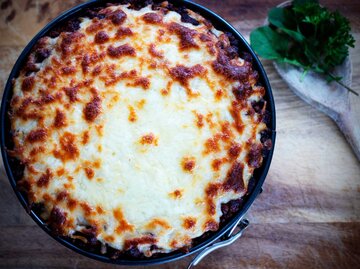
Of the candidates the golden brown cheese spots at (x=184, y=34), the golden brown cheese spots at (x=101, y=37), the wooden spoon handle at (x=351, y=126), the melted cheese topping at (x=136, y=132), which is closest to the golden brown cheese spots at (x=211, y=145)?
the melted cheese topping at (x=136, y=132)

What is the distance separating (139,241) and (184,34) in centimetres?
93

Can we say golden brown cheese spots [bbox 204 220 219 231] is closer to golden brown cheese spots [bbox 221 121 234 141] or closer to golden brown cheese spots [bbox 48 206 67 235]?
golden brown cheese spots [bbox 221 121 234 141]

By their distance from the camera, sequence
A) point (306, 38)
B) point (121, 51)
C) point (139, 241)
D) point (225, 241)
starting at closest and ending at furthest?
1. point (139, 241)
2. point (121, 51)
3. point (225, 241)
4. point (306, 38)

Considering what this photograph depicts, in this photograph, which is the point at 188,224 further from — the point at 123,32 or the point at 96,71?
the point at 123,32

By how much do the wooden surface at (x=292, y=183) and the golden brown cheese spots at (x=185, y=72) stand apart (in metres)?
0.71

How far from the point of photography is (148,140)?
1.98 metres

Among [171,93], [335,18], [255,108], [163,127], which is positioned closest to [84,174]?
[163,127]

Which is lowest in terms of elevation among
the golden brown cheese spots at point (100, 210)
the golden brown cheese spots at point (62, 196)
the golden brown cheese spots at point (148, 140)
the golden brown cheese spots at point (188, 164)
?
the golden brown cheese spots at point (100, 210)

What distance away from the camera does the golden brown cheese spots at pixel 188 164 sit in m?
1.96

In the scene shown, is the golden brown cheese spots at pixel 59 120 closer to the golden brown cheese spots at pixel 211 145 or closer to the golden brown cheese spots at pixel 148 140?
the golden brown cheese spots at pixel 148 140

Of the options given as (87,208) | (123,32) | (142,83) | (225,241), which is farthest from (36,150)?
(225,241)

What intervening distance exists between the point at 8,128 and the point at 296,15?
159 cm

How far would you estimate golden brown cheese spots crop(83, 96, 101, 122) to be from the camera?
1979 mm

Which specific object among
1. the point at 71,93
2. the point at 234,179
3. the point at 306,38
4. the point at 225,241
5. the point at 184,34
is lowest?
the point at 225,241
